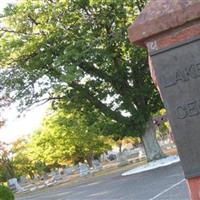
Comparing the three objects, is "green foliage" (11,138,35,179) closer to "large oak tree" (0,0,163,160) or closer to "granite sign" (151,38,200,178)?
"large oak tree" (0,0,163,160)

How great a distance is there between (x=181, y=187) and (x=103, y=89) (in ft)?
49.4

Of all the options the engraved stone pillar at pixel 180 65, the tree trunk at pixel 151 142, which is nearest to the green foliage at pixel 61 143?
the tree trunk at pixel 151 142

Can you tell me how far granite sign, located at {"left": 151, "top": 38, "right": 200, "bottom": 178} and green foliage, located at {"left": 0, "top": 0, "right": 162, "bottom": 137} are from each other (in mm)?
21474

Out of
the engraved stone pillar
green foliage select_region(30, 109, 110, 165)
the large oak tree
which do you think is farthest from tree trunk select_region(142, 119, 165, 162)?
the engraved stone pillar

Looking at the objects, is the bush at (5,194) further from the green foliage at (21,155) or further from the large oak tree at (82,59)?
the green foliage at (21,155)

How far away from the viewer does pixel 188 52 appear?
12.3ft

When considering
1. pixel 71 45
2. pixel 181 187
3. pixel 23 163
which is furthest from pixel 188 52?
pixel 23 163

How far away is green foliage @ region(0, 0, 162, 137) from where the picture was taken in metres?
26.8

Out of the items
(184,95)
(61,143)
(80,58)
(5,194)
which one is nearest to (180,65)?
(184,95)

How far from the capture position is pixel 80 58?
1033 inches

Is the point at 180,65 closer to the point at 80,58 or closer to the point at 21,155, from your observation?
the point at 80,58

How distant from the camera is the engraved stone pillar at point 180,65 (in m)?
3.73

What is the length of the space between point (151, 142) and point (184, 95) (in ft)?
88.1

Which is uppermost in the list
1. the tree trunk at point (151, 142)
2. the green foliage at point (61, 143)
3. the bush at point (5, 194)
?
the green foliage at point (61, 143)
